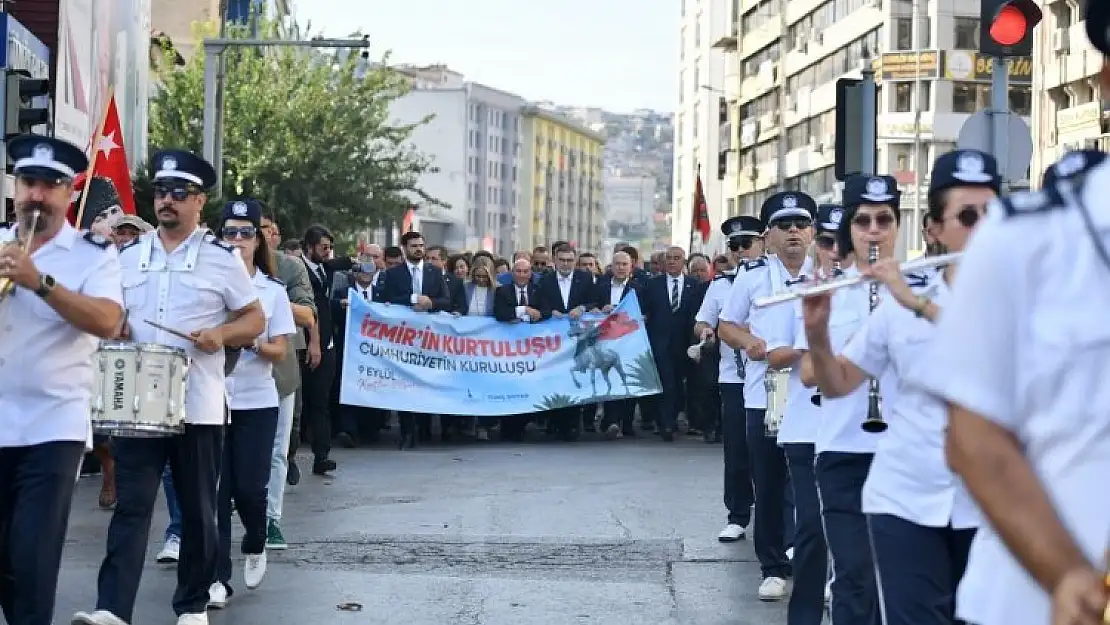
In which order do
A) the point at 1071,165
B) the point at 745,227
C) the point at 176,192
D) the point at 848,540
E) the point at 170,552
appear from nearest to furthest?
the point at 1071,165, the point at 848,540, the point at 176,192, the point at 170,552, the point at 745,227

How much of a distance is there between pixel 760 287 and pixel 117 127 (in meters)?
7.46

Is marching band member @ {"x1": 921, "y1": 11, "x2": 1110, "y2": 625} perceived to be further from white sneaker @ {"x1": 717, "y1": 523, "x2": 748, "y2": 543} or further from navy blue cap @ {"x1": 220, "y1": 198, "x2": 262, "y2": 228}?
white sneaker @ {"x1": 717, "y1": 523, "x2": 748, "y2": 543}

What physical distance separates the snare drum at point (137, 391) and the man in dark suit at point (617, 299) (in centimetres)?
1383

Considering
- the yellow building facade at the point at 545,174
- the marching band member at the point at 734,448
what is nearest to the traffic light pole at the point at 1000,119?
the marching band member at the point at 734,448

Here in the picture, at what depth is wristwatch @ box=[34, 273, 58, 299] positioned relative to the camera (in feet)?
22.2

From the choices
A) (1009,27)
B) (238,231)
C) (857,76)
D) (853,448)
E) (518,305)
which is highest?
(857,76)

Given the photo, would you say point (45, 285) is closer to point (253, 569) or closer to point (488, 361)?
point (253, 569)

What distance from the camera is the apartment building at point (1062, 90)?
195 feet

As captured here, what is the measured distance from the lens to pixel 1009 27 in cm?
1238

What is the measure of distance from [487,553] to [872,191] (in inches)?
199

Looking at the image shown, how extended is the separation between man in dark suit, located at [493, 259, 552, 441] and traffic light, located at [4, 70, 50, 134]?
20.0 feet

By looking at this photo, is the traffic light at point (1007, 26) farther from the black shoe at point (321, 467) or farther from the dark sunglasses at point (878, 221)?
the black shoe at point (321, 467)

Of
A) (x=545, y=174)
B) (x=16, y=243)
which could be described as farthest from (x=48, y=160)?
(x=545, y=174)

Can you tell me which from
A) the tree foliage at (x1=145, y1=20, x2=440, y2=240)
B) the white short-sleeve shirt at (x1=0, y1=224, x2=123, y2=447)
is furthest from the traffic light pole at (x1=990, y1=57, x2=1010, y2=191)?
the tree foliage at (x1=145, y1=20, x2=440, y2=240)
